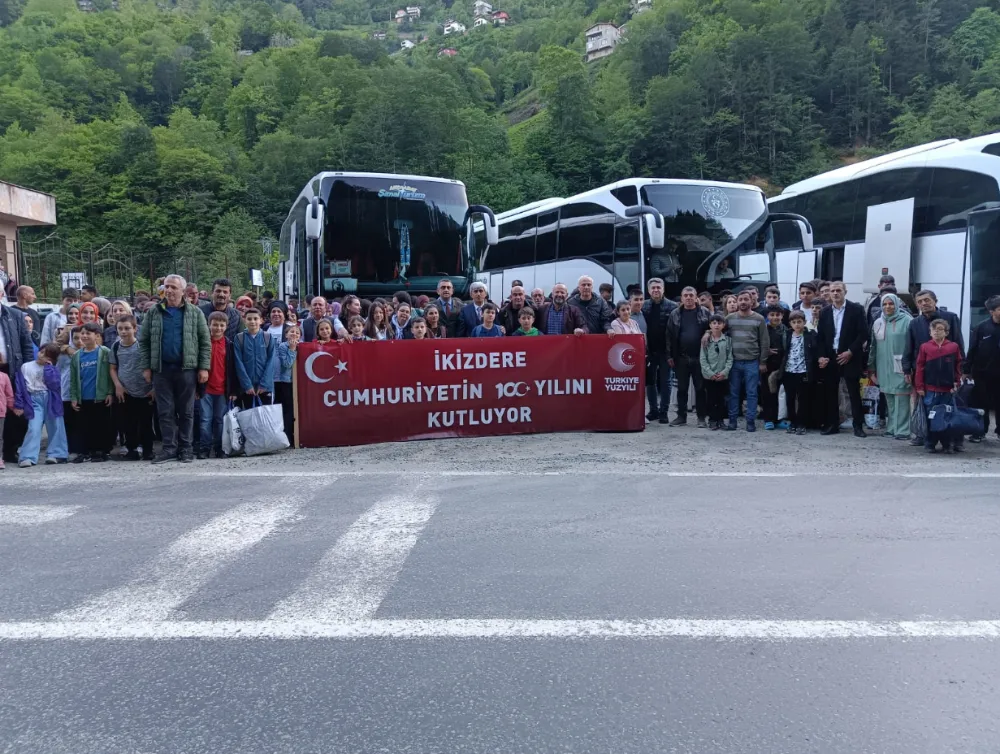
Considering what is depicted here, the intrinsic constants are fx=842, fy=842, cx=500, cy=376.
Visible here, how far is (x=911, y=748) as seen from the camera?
3.06 meters

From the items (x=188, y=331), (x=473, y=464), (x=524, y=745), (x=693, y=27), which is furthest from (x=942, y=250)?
(x=693, y=27)

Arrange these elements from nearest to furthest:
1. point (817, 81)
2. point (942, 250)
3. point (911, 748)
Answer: point (911, 748) → point (942, 250) → point (817, 81)

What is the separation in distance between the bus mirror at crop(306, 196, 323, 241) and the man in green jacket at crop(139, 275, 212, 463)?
476 centimetres

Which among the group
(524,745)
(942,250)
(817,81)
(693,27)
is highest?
(693,27)

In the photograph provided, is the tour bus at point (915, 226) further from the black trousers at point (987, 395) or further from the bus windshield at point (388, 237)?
the bus windshield at point (388, 237)

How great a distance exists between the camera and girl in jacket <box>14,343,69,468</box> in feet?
29.1

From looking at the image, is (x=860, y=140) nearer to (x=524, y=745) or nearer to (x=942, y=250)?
(x=942, y=250)

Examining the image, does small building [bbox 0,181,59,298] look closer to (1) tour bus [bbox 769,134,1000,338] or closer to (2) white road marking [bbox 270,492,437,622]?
(1) tour bus [bbox 769,134,1000,338]

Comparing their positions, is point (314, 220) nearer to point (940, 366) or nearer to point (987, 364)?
point (940, 366)

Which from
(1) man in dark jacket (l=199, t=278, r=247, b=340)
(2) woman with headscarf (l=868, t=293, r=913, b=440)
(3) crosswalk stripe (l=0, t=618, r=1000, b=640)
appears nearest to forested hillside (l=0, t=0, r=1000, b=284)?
(1) man in dark jacket (l=199, t=278, r=247, b=340)

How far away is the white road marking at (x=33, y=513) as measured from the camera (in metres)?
6.38

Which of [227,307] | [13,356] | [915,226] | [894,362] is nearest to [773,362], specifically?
[894,362]

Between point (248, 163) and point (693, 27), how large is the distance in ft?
212

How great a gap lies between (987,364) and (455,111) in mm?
66053
